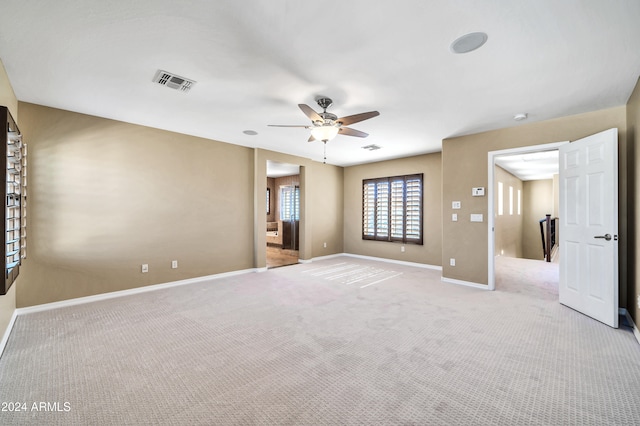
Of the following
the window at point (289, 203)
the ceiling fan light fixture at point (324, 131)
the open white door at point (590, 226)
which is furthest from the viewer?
the window at point (289, 203)

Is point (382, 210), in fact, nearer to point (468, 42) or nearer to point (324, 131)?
point (324, 131)

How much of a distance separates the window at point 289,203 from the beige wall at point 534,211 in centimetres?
857

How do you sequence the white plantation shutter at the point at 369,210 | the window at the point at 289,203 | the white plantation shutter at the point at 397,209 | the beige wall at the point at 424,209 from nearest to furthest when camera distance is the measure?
the beige wall at the point at 424,209
the white plantation shutter at the point at 397,209
the white plantation shutter at the point at 369,210
the window at the point at 289,203

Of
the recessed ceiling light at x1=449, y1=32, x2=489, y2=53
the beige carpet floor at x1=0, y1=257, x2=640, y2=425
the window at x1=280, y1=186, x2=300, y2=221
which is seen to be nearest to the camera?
the beige carpet floor at x1=0, y1=257, x2=640, y2=425

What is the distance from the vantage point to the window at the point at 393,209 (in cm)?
647

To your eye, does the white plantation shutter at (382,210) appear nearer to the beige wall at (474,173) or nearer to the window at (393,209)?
the window at (393,209)

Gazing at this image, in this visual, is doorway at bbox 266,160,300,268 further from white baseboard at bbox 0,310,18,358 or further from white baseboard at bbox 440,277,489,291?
white baseboard at bbox 0,310,18,358

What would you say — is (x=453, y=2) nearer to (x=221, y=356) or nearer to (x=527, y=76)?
(x=527, y=76)

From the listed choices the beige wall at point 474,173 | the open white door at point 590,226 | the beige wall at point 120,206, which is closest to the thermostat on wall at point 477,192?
the beige wall at point 474,173

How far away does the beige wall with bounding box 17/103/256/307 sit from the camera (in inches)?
138

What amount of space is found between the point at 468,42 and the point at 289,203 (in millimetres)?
7661

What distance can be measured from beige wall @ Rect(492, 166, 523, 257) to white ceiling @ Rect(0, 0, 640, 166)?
4666mm

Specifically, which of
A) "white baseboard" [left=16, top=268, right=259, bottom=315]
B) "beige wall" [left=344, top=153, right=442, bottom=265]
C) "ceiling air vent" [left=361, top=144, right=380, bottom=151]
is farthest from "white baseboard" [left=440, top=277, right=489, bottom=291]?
"white baseboard" [left=16, top=268, right=259, bottom=315]

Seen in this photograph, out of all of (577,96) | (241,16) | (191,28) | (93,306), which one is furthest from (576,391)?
(93,306)
